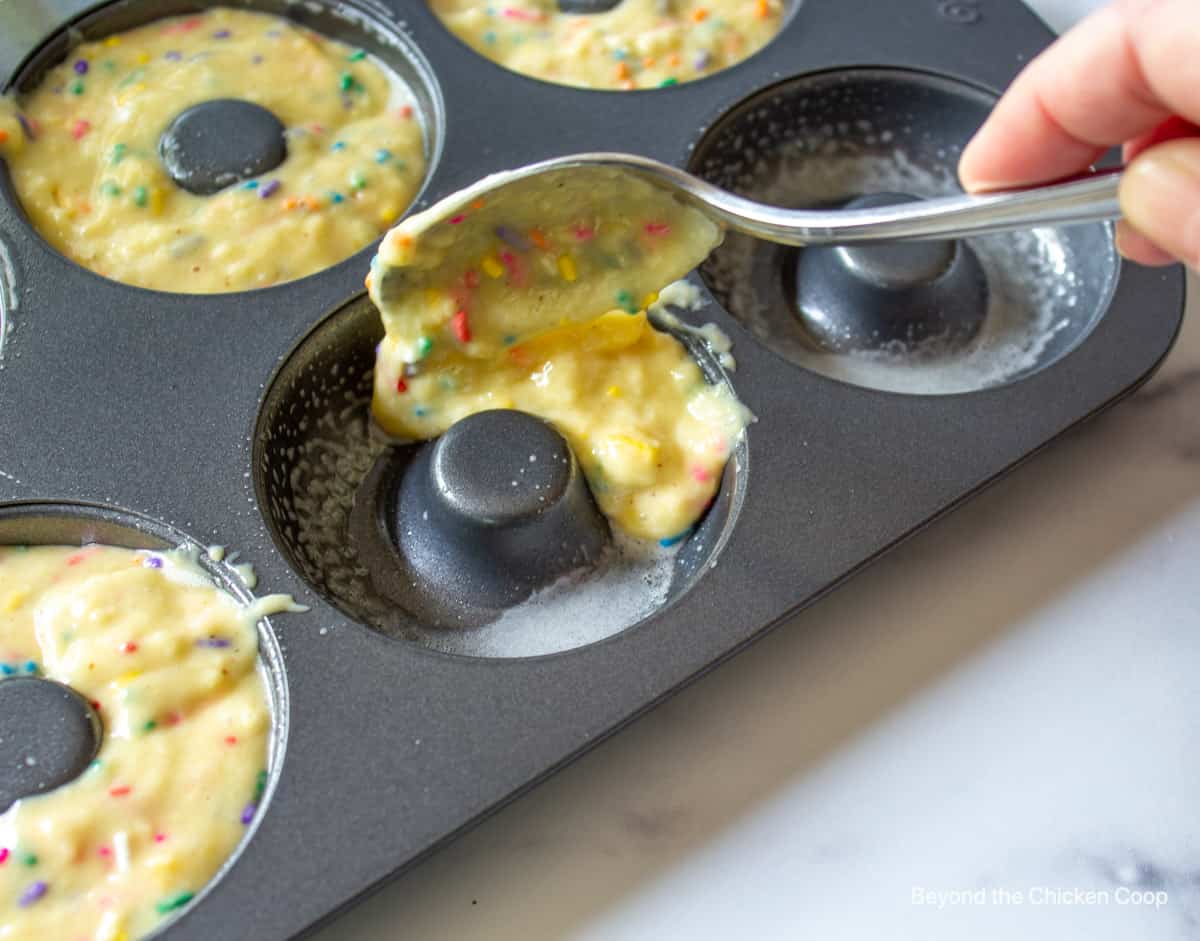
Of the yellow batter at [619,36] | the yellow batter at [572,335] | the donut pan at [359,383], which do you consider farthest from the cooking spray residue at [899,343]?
the yellow batter at [572,335]

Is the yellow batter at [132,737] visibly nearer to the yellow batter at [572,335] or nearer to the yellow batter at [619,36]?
the yellow batter at [572,335]

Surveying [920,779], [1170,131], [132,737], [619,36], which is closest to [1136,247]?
[1170,131]

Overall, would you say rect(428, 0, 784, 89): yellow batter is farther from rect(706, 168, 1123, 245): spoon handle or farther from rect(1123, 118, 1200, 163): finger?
rect(1123, 118, 1200, 163): finger

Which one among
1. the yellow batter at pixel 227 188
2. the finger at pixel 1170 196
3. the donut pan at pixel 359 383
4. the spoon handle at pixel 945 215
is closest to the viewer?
the finger at pixel 1170 196

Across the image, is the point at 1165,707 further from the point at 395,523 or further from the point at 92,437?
the point at 92,437

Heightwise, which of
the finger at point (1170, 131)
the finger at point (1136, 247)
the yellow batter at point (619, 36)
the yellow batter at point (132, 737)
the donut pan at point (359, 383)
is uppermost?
the finger at point (1170, 131)

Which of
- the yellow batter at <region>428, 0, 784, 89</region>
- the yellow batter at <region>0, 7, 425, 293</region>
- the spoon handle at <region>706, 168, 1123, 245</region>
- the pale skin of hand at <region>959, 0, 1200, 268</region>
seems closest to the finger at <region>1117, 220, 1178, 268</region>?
the pale skin of hand at <region>959, 0, 1200, 268</region>
